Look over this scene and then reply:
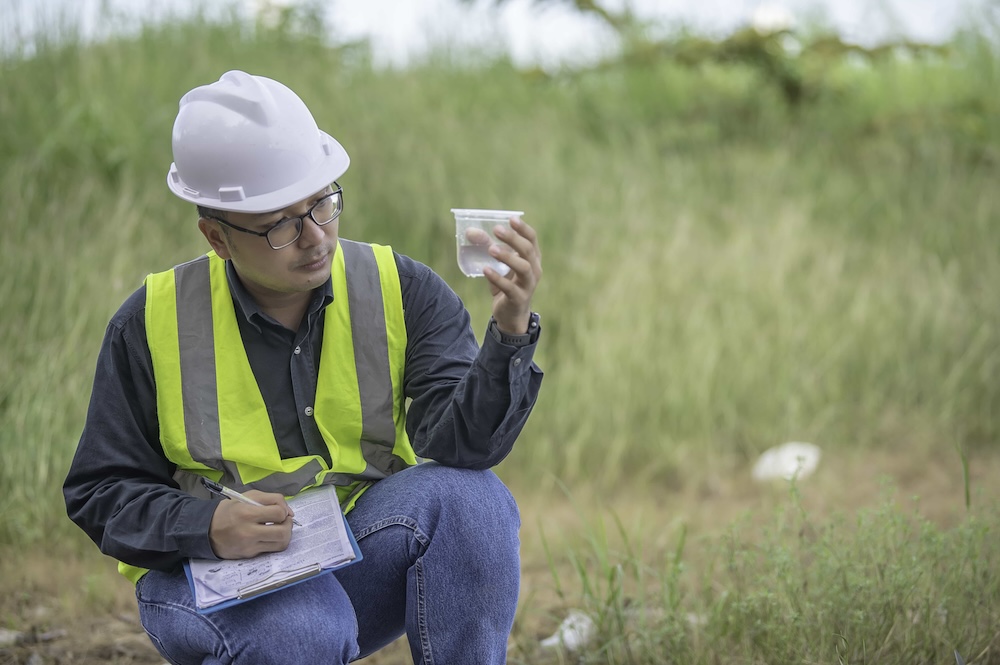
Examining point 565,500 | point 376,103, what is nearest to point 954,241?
point 565,500

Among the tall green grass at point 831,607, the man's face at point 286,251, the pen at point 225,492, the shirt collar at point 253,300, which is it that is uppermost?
the man's face at point 286,251

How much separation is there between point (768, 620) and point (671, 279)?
3.21m

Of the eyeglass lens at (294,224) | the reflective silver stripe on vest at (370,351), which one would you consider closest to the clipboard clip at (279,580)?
the reflective silver stripe on vest at (370,351)

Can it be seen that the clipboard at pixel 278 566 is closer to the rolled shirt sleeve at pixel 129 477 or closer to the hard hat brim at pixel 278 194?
the rolled shirt sleeve at pixel 129 477

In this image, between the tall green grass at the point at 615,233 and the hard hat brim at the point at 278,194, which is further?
the tall green grass at the point at 615,233

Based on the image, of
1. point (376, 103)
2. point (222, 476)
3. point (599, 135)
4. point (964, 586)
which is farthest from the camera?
point (599, 135)

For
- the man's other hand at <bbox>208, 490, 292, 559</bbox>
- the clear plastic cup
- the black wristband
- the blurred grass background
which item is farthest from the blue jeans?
the blurred grass background

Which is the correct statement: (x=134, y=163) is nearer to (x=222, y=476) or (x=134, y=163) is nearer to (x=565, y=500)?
(x=565, y=500)

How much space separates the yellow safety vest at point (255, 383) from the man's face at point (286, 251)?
0.15m

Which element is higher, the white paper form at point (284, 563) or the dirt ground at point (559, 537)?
the white paper form at point (284, 563)

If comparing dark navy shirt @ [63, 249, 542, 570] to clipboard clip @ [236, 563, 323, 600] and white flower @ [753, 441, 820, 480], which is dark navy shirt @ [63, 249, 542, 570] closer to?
clipboard clip @ [236, 563, 323, 600]

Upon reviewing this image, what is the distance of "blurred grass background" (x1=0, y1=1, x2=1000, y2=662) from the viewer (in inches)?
195

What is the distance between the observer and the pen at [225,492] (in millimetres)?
2111

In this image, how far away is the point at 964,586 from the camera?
2734 millimetres
